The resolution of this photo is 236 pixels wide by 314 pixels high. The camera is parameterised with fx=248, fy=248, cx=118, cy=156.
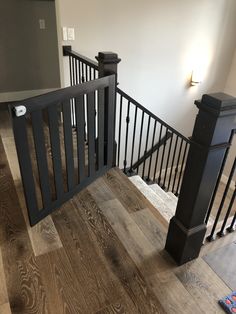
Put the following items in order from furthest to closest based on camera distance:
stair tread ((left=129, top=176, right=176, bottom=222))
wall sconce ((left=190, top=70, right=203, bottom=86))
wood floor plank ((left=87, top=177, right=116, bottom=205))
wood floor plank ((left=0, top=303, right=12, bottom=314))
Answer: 1. wall sconce ((left=190, top=70, right=203, bottom=86))
2. stair tread ((left=129, top=176, right=176, bottom=222))
3. wood floor plank ((left=87, top=177, right=116, bottom=205))
4. wood floor plank ((left=0, top=303, right=12, bottom=314))

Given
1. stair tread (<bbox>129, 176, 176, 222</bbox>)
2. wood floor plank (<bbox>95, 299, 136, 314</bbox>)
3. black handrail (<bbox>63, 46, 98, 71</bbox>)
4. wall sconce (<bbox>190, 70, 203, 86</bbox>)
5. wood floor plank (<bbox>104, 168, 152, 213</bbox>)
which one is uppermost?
A: black handrail (<bbox>63, 46, 98, 71</bbox>)

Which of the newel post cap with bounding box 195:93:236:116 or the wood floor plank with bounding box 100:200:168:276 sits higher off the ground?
the newel post cap with bounding box 195:93:236:116

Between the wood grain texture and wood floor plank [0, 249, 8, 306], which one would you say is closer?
wood floor plank [0, 249, 8, 306]

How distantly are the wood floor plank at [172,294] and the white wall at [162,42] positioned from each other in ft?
8.69

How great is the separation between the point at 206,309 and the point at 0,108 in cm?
360

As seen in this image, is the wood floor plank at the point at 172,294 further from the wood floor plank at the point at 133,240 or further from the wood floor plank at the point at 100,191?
the wood floor plank at the point at 100,191

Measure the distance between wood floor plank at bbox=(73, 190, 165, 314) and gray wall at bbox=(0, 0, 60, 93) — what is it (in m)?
2.88

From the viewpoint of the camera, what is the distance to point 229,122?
116 centimetres

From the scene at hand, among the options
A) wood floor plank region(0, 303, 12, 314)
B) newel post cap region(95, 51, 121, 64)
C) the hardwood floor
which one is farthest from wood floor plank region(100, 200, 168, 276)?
newel post cap region(95, 51, 121, 64)

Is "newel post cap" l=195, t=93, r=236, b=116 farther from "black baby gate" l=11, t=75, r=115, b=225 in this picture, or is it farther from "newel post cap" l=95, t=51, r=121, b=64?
"newel post cap" l=95, t=51, r=121, b=64

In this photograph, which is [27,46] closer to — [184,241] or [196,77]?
[196,77]

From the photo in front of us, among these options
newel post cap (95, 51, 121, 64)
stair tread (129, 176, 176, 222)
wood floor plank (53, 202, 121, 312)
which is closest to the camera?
wood floor plank (53, 202, 121, 312)

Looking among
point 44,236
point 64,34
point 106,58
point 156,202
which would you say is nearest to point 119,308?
point 44,236

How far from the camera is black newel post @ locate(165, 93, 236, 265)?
3.67 ft
